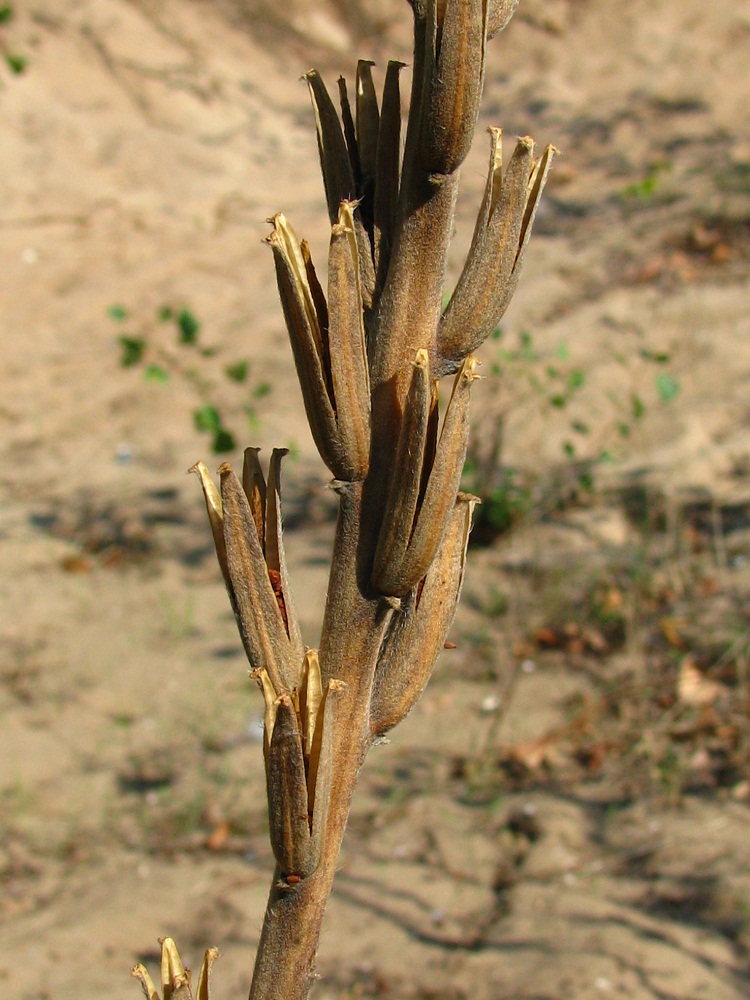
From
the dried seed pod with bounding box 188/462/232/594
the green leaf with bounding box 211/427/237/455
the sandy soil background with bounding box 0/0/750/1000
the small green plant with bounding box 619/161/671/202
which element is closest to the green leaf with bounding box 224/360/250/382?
the sandy soil background with bounding box 0/0/750/1000

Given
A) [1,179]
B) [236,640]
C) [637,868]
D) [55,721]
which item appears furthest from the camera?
[1,179]

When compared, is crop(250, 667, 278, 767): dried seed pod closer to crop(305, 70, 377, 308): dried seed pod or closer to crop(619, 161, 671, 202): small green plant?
crop(305, 70, 377, 308): dried seed pod

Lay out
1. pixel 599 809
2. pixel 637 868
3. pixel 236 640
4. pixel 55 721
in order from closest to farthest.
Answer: pixel 637 868 → pixel 599 809 → pixel 55 721 → pixel 236 640

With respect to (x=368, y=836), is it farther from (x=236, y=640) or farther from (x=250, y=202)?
(x=250, y=202)

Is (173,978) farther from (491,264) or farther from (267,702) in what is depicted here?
(491,264)

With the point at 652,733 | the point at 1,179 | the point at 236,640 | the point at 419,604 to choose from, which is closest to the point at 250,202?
the point at 1,179

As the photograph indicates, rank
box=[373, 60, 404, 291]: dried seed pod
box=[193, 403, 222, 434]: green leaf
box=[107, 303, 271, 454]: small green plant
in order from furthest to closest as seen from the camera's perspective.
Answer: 1. box=[107, 303, 271, 454]: small green plant
2. box=[193, 403, 222, 434]: green leaf
3. box=[373, 60, 404, 291]: dried seed pod
